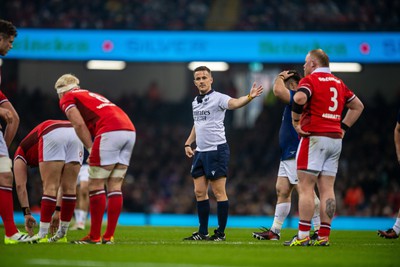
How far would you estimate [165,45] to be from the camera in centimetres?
2495

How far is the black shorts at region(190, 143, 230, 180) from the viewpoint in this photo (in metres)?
10.5

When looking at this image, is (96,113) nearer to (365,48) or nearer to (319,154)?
(319,154)

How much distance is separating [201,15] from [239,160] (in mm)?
5409

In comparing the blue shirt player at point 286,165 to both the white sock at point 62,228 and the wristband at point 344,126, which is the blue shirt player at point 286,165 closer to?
the wristband at point 344,126

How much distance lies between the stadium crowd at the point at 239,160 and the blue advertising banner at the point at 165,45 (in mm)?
4326

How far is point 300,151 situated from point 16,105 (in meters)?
22.3

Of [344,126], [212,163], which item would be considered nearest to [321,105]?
[344,126]

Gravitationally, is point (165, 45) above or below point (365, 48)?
above

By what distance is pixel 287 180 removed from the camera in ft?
35.1

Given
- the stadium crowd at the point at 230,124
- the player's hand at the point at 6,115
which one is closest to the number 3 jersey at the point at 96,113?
the player's hand at the point at 6,115

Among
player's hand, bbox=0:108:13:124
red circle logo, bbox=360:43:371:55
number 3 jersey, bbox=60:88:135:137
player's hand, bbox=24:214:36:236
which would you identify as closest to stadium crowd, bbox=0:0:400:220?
red circle logo, bbox=360:43:371:55

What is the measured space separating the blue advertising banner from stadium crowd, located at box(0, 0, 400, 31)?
0.41 m

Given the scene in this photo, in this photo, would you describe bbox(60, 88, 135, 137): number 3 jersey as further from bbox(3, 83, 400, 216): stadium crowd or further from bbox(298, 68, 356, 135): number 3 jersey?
bbox(3, 83, 400, 216): stadium crowd

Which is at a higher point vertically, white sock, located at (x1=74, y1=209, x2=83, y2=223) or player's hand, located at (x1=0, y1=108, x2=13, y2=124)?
player's hand, located at (x1=0, y1=108, x2=13, y2=124)
